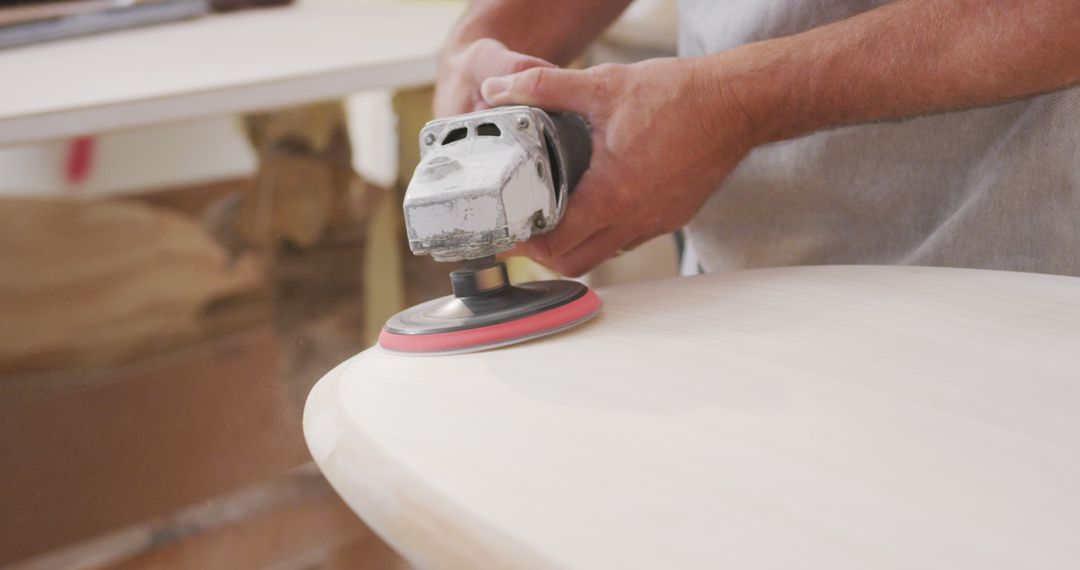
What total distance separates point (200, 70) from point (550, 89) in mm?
551

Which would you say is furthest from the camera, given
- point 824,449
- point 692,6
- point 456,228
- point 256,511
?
point 256,511

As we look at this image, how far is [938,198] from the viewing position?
2.08 ft

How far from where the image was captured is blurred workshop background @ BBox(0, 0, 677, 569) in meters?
1.45

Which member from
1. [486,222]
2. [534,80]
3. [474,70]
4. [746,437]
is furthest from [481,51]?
[746,437]

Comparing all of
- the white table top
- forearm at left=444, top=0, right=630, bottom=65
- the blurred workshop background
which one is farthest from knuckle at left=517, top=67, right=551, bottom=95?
the blurred workshop background

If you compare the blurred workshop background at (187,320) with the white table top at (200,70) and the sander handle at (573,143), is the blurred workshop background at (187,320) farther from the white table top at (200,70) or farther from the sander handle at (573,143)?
the sander handle at (573,143)

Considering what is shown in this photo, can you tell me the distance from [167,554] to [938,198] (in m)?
1.23

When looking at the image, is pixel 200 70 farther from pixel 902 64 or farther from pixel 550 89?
pixel 902 64

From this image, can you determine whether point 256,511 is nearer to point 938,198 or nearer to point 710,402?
point 938,198

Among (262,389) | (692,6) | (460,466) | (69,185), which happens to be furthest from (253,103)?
(262,389)

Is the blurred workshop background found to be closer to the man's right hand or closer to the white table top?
the white table top

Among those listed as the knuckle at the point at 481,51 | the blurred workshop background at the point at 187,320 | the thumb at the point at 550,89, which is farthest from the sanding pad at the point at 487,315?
the blurred workshop background at the point at 187,320

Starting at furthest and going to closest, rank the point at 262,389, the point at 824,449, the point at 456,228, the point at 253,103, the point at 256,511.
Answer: the point at 262,389 < the point at 256,511 < the point at 253,103 < the point at 456,228 < the point at 824,449

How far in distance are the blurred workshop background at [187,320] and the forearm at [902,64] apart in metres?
0.71
